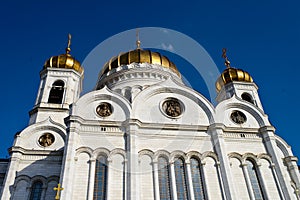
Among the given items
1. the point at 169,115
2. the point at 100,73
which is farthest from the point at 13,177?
the point at 100,73

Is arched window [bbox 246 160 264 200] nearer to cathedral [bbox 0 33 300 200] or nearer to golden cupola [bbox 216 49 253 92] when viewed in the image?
cathedral [bbox 0 33 300 200]

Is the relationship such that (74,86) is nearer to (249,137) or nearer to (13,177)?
(13,177)

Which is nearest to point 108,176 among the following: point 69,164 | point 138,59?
point 69,164

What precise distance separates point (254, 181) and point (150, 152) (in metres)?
6.24

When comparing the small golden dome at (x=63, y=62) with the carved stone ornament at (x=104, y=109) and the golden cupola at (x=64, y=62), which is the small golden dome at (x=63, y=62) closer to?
the golden cupola at (x=64, y=62)

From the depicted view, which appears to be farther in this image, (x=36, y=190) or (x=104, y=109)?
(x=104, y=109)

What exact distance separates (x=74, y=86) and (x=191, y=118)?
1085cm

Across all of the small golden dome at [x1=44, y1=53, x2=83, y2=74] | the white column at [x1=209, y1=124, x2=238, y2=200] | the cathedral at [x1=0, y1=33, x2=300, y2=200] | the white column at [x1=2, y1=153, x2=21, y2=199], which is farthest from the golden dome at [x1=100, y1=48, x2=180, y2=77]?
the white column at [x1=2, y1=153, x2=21, y2=199]

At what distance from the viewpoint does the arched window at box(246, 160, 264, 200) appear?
1495 cm

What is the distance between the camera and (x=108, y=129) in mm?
15562

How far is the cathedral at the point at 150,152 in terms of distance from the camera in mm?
13953

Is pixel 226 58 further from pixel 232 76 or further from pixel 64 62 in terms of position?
pixel 64 62

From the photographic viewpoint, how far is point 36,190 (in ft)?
53.4

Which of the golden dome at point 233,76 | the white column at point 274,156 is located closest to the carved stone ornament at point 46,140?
the white column at point 274,156
